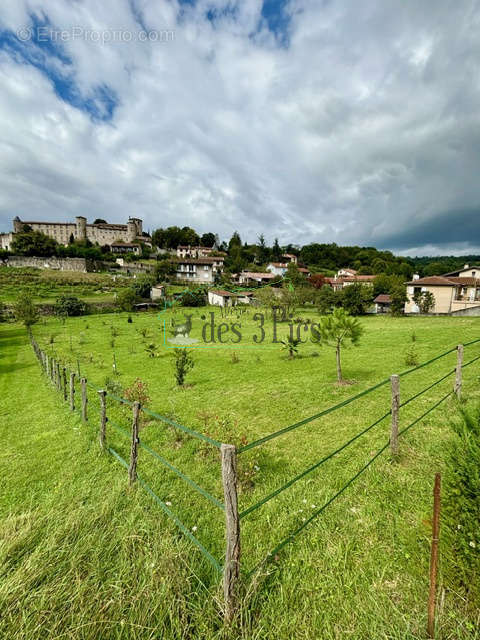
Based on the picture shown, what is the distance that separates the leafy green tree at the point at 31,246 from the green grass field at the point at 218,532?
312ft

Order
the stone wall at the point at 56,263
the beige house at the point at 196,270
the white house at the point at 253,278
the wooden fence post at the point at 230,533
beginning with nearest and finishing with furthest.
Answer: the wooden fence post at the point at 230,533
the white house at the point at 253,278
the beige house at the point at 196,270
the stone wall at the point at 56,263

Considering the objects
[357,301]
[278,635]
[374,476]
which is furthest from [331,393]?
[357,301]

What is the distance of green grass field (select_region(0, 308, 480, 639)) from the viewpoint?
2422 millimetres

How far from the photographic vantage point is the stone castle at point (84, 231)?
102812 mm

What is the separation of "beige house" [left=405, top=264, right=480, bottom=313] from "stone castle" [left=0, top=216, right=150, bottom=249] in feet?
337

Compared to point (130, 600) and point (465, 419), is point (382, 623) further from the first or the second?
point (130, 600)

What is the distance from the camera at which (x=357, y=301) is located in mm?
39281

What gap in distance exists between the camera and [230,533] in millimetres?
2514

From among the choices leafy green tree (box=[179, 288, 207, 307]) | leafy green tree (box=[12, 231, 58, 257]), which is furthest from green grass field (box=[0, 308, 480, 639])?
leafy green tree (box=[12, 231, 58, 257])

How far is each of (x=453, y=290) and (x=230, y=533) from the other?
46716 mm

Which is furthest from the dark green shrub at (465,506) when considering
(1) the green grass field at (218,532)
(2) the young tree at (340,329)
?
(2) the young tree at (340,329)

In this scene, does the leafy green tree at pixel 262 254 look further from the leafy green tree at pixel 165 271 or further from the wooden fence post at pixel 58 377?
the wooden fence post at pixel 58 377

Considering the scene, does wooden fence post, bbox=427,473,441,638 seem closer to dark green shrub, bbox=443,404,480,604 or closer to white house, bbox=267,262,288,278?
dark green shrub, bbox=443,404,480,604

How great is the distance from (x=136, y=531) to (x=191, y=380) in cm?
1023
